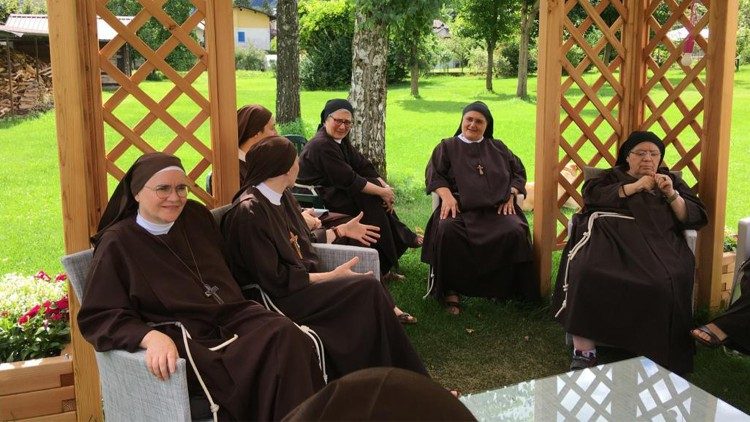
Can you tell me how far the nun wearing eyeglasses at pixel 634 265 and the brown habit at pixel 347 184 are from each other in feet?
4.17

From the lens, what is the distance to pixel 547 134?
457 centimetres

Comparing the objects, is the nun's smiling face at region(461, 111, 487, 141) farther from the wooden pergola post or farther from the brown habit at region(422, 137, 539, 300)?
the wooden pergola post

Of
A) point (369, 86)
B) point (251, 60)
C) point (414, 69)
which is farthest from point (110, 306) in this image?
point (251, 60)

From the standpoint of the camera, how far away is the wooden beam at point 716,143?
435 cm

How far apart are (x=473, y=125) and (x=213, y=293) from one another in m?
2.44

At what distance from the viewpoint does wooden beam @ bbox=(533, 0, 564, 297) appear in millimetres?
4438

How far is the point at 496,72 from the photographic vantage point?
89.6 feet

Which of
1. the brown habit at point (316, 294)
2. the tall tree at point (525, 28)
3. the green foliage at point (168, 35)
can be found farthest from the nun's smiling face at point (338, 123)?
the tall tree at point (525, 28)

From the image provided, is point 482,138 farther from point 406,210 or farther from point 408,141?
point 408,141

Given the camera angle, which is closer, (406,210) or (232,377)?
(232,377)

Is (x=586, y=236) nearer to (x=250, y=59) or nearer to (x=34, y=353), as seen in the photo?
(x=34, y=353)

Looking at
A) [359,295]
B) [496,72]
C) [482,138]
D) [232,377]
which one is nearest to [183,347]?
[232,377]

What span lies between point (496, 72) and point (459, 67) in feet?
27.5

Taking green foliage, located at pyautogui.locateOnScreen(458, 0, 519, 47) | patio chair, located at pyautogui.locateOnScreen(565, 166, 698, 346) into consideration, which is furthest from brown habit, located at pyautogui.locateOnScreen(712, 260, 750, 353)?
green foliage, located at pyautogui.locateOnScreen(458, 0, 519, 47)
